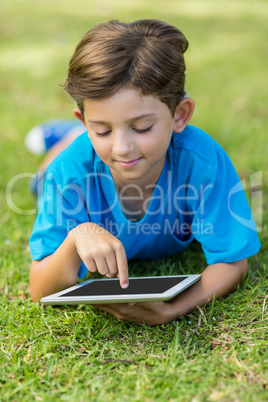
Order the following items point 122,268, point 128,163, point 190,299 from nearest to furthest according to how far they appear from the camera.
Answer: point 122,268 < point 128,163 < point 190,299

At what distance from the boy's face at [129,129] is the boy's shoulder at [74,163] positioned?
0.19 metres

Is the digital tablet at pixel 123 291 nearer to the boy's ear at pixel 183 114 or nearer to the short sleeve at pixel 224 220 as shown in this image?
the short sleeve at pixel 224 220

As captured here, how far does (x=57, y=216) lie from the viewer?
1.99m

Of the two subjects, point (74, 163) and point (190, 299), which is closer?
point (190, 299)

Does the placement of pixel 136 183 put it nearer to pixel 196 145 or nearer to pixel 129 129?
pixel 196 145

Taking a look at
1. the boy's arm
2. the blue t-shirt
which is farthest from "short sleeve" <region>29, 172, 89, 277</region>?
the boy's arm

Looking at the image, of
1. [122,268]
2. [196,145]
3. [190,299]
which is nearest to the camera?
[122,268]

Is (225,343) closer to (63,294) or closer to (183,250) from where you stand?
(63,294)

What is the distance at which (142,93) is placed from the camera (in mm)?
1667

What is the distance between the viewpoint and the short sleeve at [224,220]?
195cm

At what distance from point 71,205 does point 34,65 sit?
4721mm

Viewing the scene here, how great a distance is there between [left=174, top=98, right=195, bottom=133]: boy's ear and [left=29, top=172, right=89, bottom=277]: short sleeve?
18.7 inches

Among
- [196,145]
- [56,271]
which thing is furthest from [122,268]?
[196,145]

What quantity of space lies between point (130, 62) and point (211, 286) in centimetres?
91
